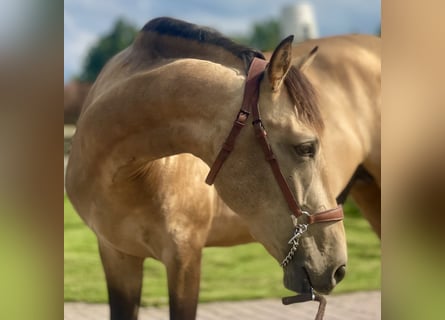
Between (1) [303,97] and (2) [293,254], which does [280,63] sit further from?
(2) [293,254]

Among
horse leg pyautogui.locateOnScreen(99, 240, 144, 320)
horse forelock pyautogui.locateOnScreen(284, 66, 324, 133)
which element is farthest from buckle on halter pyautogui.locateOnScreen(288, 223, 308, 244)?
horse leg pyautogui.locateOnScreen(99, 240, 144, 320)

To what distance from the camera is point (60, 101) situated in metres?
0.75

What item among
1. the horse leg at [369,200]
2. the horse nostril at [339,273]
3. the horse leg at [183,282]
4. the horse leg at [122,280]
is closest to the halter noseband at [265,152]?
the horse nostril at [339,273]

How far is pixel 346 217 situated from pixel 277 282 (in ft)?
2.14

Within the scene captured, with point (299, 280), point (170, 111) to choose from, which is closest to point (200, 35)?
point (170, 111)

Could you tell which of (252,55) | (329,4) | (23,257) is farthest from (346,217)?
(23,257)

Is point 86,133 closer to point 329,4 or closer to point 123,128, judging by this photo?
point 123,128

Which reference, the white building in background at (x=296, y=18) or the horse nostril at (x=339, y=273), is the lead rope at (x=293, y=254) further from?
the white building in background at (x=296, y=18)

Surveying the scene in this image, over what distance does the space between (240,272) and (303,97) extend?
249 cm

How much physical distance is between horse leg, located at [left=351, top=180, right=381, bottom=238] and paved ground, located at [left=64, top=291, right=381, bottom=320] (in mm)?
897

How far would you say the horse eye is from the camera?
1400mm

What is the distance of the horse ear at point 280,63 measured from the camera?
1.33m

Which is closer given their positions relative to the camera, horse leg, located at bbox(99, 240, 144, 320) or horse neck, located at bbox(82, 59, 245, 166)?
horse neck, located at bbox(82, 59, 245, 166)

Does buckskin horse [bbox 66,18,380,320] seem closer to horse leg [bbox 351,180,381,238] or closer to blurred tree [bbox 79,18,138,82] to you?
horse leg [bbox 351,180,381,238]
